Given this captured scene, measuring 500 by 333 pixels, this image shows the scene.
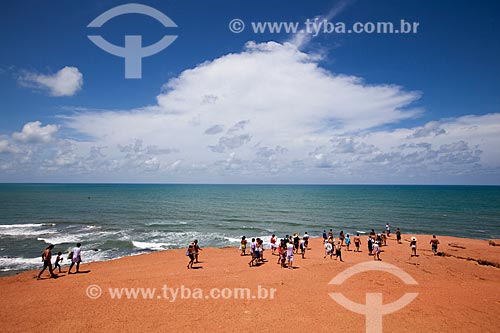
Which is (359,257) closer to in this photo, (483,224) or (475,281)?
(475,281)

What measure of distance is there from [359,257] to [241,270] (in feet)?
32.9

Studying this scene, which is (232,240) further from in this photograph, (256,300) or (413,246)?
(256,300)

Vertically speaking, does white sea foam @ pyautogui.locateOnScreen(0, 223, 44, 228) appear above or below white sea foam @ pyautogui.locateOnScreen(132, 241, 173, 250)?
above

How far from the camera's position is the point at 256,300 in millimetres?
12805

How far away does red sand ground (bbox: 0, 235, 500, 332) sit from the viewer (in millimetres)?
10727

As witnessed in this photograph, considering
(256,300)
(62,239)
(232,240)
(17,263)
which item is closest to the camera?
(256,300)

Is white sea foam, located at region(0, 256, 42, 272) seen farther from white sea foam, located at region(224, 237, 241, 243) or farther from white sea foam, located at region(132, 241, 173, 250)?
white sea foam, located at region(224, 237, 241, 243)

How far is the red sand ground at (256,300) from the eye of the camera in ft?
35.2

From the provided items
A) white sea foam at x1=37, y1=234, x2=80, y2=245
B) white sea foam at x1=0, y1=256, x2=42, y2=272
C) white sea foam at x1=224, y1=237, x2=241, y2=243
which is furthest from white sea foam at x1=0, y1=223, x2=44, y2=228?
white sea foam at x1=224, y1=237, x2=241, y2=243

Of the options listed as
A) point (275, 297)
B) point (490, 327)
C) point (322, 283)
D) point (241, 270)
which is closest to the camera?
point (490, 327)

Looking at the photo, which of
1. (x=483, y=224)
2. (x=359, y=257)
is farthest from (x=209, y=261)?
(x=483, y=224)

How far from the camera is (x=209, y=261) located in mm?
21406

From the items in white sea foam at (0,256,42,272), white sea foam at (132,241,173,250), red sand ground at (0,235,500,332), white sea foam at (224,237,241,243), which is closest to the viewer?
red sand ground at (0,235,500,332)

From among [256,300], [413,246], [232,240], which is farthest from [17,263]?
[413,246]
